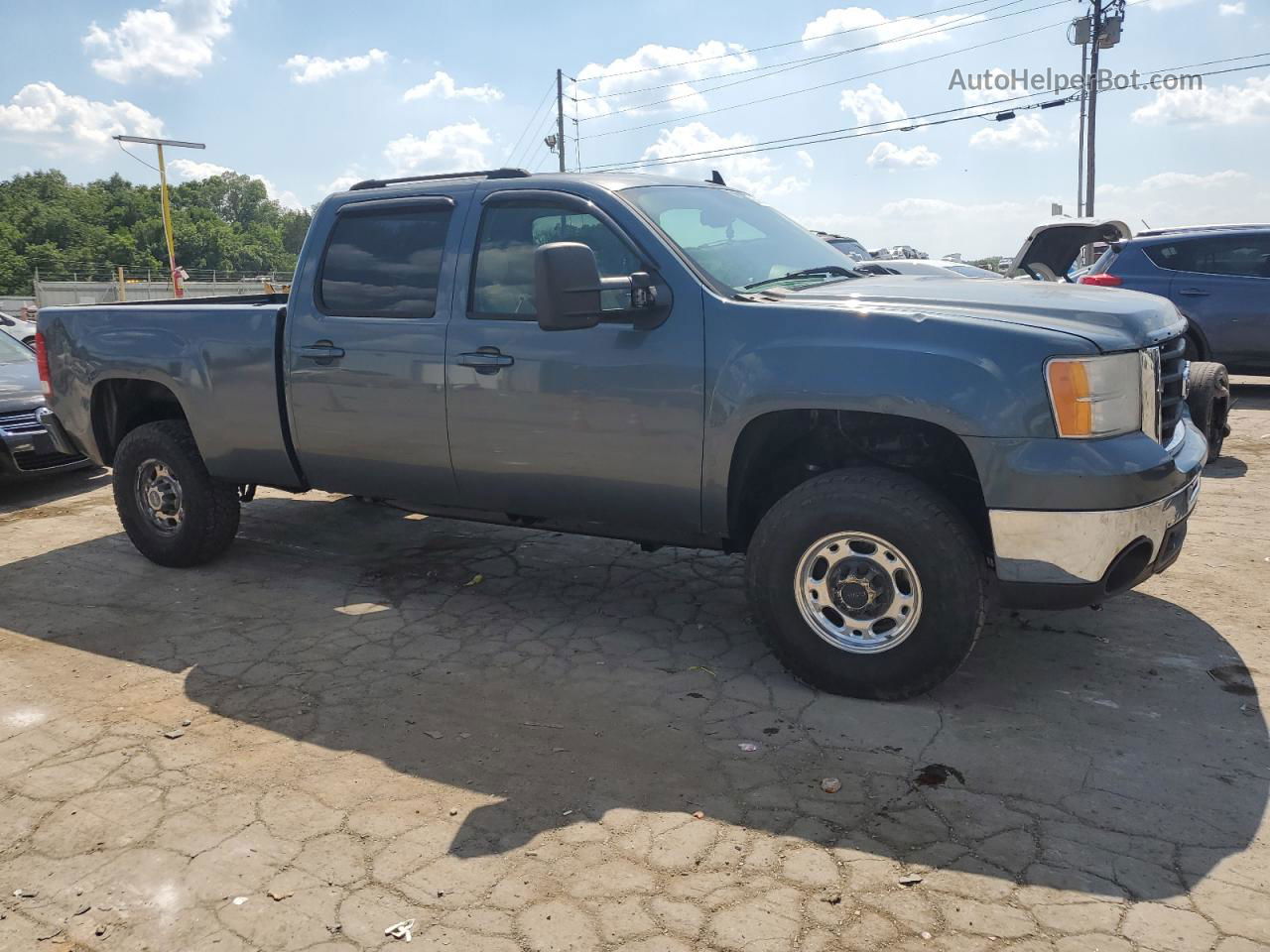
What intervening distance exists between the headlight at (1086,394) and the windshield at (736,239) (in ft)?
4.30

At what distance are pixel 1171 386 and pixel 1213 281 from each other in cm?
729

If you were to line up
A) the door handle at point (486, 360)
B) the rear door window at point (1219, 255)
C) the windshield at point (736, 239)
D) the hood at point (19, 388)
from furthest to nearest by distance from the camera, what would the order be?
the rear door window at point (1219, 255)
the hood at point (19, 388)
the door handle at point (486, 360)
the windshield at point (736, 239)

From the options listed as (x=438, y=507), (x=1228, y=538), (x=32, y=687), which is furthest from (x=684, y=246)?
(x=1228, y=538)

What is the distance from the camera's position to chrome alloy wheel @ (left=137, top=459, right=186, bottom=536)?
18.5 feet

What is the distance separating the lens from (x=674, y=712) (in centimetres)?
379

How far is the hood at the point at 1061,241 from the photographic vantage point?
48.1 feet

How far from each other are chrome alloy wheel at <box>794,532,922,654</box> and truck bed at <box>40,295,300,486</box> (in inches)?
111

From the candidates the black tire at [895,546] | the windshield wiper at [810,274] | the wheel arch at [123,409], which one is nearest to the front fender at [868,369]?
the black tire at [895,546]

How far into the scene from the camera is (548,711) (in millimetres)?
3838

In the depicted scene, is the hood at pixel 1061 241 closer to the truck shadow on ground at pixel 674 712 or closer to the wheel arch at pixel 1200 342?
the wheel arch at pixel 1200 342

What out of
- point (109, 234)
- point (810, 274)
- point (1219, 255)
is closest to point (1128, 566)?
point (810, 274)

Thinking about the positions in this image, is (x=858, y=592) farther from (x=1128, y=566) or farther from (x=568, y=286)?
(x=568, y=286)

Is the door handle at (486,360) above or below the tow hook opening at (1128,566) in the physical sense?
above

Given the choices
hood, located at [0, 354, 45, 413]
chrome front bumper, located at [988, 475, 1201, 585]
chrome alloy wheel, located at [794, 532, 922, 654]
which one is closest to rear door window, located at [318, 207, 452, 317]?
chrome alloy wheel, located at [794, 532, 922, 654]
